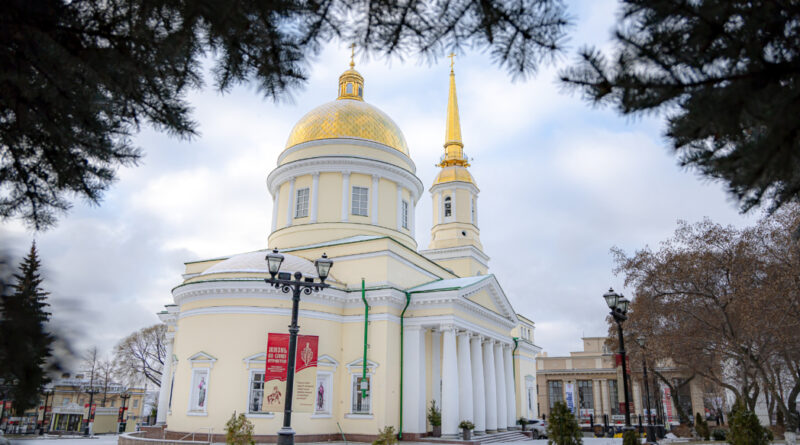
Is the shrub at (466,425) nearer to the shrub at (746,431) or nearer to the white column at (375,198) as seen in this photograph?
the shrub at (746,431)

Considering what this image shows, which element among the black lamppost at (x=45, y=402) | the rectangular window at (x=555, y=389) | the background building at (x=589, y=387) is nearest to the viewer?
the black lamppost at (x=45, y=402)

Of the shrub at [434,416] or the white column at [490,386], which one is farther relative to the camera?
the white column at [490,386]

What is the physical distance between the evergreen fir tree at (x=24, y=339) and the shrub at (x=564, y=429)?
595 inches

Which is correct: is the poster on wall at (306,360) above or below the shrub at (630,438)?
above

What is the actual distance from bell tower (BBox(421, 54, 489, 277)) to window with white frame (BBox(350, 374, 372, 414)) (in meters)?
13.7

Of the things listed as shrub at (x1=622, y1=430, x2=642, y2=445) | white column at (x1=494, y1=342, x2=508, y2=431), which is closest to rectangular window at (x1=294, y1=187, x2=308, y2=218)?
white column at (x1=494, y1=342, x2=508, y2=431)

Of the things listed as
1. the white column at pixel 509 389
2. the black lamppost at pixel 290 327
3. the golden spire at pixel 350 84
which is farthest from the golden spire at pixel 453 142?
the black lamppost at pixel 290 327

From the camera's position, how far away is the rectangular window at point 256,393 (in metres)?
21.0

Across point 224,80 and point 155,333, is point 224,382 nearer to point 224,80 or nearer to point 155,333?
point 224,80

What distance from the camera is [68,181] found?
17.4 feet

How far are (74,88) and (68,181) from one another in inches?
43.1

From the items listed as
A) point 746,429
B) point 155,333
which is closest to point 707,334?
point 746,429

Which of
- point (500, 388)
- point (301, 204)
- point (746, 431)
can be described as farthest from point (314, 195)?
point (746, 431)

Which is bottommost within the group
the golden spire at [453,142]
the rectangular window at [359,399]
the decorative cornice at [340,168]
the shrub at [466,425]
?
the shrub at [466,425]
